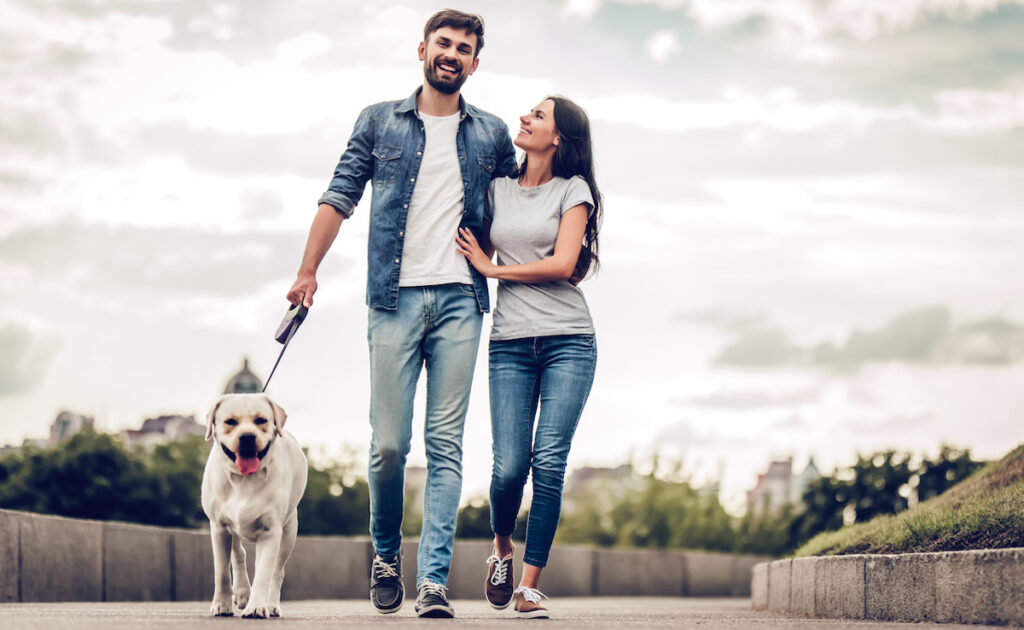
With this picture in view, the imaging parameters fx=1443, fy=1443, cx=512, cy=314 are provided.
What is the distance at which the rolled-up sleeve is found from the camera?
22.8ft

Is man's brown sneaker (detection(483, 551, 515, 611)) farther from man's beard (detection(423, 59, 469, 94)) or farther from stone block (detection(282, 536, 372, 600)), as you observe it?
stone block (detection(282, 536, 372, 600))

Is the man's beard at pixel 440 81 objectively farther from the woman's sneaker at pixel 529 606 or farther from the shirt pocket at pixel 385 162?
the woman's sneaker at pixel 529 606

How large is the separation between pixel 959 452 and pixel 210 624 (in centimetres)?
1321

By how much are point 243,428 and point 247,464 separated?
182mm

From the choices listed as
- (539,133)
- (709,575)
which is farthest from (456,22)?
(709,575)

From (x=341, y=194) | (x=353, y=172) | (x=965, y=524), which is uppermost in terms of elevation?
(x=353, y=172)

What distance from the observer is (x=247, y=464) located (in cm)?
626

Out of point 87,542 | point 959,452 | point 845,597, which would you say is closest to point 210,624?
point 845,597

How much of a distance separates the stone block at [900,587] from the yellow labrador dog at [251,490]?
9.12 ft

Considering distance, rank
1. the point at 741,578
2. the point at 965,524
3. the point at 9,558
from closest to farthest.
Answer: the point at 965,524
the point at 9,558
the point at 741,578

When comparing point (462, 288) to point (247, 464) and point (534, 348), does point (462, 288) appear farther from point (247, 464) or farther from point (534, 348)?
point (247, 464)

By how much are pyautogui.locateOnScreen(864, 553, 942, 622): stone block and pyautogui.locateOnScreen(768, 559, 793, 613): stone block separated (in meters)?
2.01

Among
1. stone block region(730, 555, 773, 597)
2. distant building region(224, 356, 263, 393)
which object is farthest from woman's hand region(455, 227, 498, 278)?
distant building region(224, 356, 263, 393)

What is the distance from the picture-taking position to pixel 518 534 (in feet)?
123
